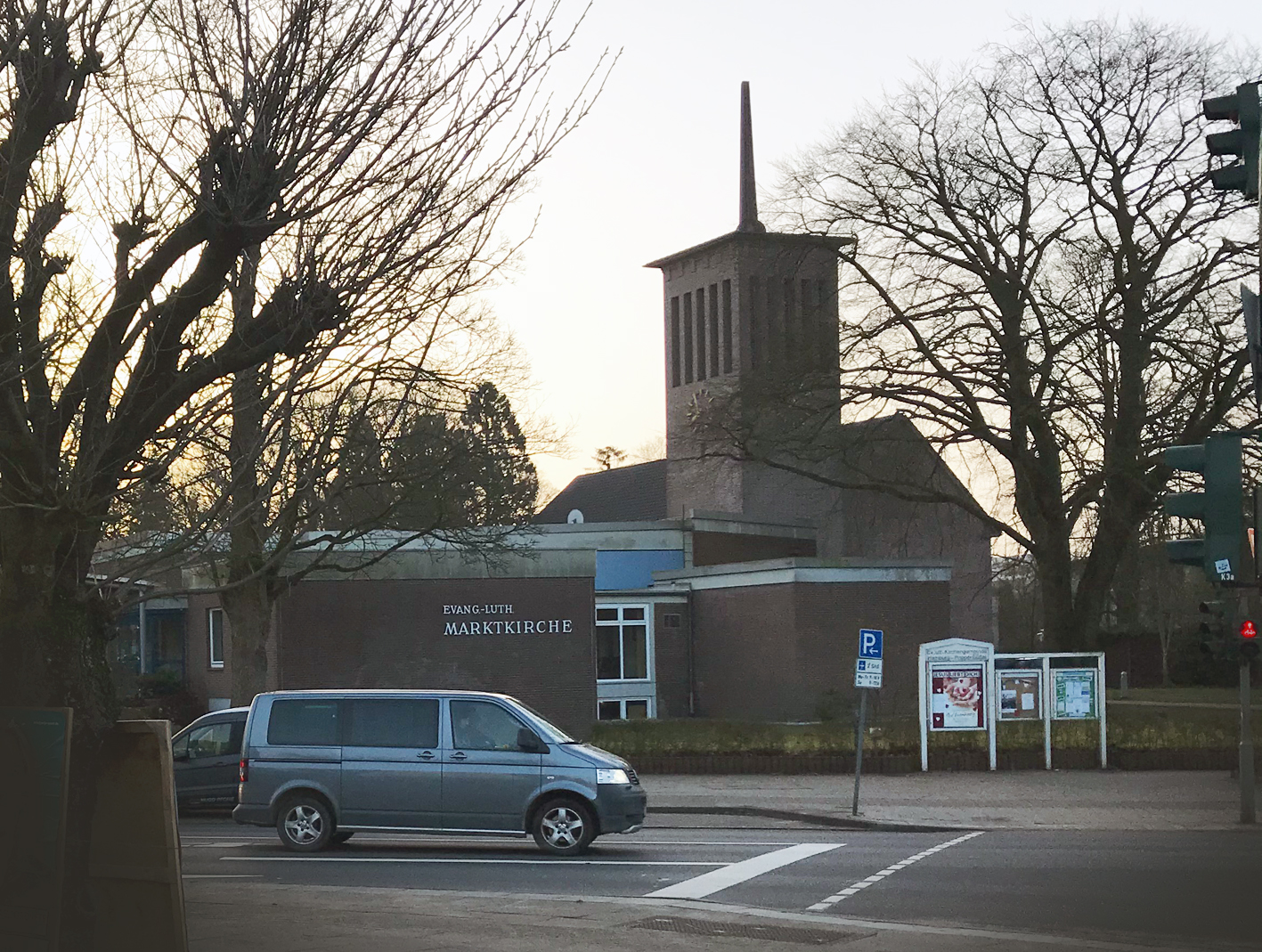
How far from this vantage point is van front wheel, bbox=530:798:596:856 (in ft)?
53.1

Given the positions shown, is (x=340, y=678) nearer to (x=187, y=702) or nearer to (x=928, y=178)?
(x=187, y=702)

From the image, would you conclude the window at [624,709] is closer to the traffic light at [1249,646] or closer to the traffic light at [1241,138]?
the traffic light at [1249,646]

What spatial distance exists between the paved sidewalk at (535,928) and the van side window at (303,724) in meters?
4.16

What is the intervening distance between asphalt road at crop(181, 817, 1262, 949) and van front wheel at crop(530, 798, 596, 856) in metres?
0.26

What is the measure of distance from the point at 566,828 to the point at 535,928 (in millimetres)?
5482

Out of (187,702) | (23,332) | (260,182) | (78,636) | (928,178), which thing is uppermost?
(928,178)

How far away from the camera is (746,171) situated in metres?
65.9

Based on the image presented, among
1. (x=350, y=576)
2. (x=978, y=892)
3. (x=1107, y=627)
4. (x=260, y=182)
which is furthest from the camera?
(x=1107, y=627)

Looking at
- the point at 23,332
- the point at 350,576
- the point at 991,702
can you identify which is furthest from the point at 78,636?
the point at 350,576

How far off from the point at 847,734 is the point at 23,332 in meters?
21.3

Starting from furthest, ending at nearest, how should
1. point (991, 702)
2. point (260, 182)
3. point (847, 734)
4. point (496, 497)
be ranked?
point (496, 497) → point (847, 734) → point (991, 702) → point (260, 182)

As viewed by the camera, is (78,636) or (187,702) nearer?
(78,636)

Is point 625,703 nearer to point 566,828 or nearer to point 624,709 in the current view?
point 624,709

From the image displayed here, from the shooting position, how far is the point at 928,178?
30766mm
